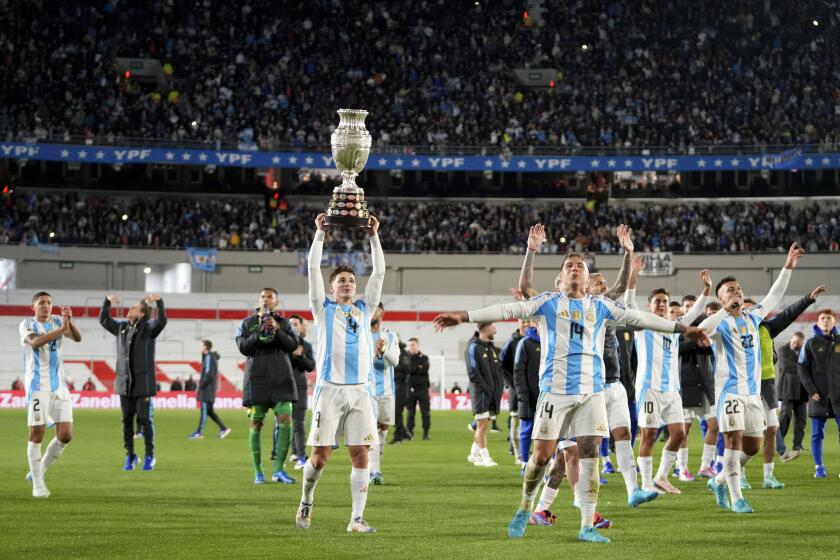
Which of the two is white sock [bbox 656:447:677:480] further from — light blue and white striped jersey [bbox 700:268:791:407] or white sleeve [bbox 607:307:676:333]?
white sleeve [bbox 607:307:676:333]

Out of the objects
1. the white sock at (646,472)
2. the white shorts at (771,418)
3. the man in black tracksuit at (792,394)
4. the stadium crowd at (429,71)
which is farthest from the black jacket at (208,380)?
the stadium crowd at (429,71)

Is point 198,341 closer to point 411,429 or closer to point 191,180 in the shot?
point 191,180

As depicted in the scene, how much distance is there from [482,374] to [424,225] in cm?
3637

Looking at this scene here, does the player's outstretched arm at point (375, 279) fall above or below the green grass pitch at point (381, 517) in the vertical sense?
above

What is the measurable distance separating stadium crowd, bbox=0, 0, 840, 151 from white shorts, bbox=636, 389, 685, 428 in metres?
41.7

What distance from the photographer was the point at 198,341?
4678cm

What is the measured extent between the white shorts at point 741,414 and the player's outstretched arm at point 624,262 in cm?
151

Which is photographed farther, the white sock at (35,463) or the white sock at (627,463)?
the white sock at (35,463)

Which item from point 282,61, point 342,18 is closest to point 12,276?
point 282,61

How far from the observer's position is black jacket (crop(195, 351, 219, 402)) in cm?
2547

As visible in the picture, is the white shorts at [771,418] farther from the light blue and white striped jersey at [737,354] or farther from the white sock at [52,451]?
the white sock at [52,451]

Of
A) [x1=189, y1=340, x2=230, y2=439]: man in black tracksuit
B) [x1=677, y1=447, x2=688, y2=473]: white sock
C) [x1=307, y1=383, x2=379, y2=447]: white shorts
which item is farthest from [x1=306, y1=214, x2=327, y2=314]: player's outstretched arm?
[x1=189, y1=340, x2=230, y2=439]: man in black tracksuit

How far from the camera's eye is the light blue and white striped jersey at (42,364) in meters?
13.1

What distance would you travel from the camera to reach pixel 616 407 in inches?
488
